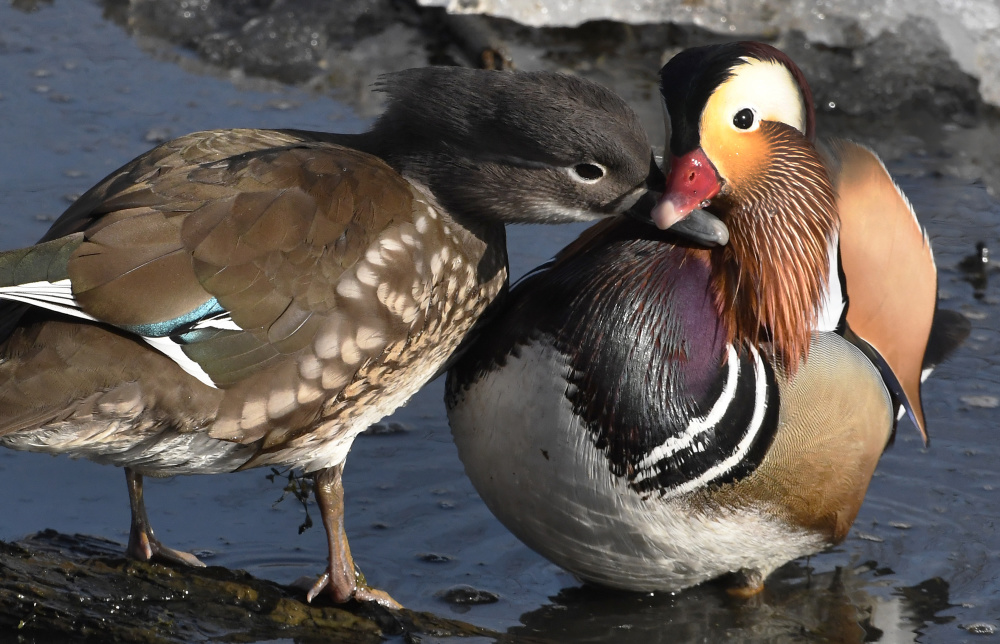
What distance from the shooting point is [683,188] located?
295 cm

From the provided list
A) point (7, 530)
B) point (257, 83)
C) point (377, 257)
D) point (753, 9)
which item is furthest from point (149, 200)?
point (753, 9)

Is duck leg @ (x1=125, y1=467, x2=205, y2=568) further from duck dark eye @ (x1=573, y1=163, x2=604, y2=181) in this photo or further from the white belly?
duck dark eye @ (x1=573, y1=163, x2=604, y2=181)

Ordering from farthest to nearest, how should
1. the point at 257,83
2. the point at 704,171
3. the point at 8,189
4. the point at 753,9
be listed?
the point at 753,9, the point at 257,83, the point at 8,189, the point at 704,171

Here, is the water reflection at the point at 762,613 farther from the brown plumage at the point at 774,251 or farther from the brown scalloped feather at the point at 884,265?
the brown plumage at the point at 774,251

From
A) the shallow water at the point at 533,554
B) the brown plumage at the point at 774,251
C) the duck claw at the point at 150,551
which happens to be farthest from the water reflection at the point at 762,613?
the duck claw at the point at 150,551

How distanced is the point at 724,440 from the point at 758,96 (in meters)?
0.82

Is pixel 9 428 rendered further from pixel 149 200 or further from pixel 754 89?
pixel 754 89

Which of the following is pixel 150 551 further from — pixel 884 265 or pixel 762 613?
pixel 884 265

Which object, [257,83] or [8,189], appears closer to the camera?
[8,189]

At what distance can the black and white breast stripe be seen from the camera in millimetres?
3033

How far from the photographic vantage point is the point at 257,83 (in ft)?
19.6

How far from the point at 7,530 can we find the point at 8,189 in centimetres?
198

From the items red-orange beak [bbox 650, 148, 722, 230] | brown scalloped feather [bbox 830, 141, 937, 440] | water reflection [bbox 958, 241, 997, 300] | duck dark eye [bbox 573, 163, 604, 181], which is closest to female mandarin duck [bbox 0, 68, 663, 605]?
duck dark eye [bbox 573, 163, 604, 181]

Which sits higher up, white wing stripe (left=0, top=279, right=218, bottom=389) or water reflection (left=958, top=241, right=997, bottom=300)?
white wing stripe (left=0, top=279, right=218, bottom=389)
